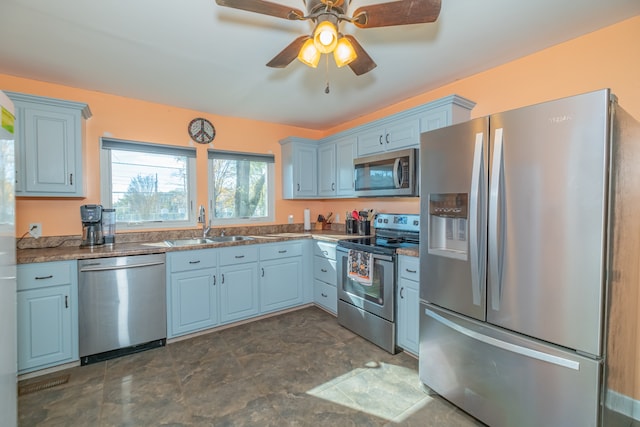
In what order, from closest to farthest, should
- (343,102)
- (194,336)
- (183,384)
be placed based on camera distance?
(183,384), (194,336), (343,102)

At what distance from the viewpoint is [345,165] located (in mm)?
3424

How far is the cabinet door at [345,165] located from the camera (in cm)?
331

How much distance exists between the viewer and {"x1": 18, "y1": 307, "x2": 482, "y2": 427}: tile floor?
1709 millimetres

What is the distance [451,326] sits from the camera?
1.76 m

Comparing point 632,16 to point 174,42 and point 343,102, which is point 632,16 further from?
point 174,42

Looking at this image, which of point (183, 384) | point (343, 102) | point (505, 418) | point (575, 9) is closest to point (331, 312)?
point (183, 384)

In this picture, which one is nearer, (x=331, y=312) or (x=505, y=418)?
(x=505, y=418)

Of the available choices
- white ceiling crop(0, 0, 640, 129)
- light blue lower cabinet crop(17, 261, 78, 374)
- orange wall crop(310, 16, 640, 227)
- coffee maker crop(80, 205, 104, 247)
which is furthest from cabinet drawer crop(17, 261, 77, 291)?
orange wall crop(310, 16, 640, 227)

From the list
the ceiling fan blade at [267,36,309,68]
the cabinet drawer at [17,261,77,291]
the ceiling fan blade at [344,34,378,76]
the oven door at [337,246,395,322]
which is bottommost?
the oven door at [337,246,395,322]

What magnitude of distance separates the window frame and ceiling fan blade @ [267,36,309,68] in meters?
1.98

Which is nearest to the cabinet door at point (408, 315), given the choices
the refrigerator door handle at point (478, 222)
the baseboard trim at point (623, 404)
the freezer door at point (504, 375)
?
the freezer door at point (504, 375)

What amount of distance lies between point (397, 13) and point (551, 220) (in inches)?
47.7

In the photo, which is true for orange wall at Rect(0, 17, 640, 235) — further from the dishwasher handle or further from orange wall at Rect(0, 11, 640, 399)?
the dishwasher handle

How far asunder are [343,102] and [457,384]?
8.99ft
